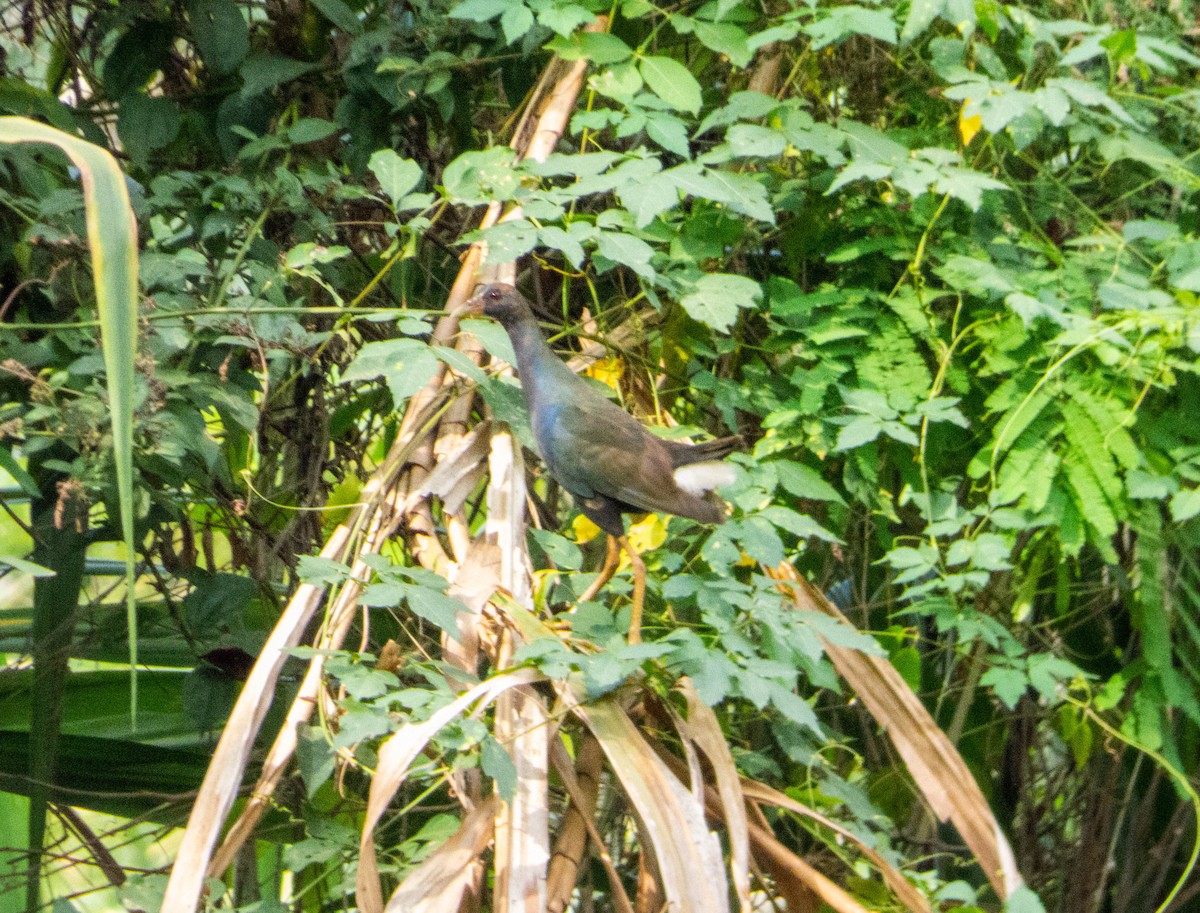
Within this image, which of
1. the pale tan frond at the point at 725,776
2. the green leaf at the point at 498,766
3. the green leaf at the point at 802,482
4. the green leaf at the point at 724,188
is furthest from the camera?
the green leaf at the point at 802,482

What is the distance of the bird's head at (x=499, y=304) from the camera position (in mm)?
1854

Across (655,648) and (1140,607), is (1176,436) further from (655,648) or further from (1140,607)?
(655,648)

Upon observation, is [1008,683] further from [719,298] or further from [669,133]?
[669,133]

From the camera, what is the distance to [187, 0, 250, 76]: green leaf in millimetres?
2014

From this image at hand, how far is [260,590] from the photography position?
2.24 m

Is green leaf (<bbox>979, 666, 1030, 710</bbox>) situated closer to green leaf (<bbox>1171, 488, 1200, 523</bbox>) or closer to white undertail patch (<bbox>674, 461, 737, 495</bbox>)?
green leaf (<bbox>1171, 488, 1200, 523</bbox>)

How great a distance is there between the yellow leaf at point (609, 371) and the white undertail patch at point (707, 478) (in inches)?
15.0

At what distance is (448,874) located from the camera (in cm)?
139

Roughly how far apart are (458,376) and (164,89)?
966 millimetres

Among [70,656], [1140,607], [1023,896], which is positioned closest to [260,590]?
[70,656]

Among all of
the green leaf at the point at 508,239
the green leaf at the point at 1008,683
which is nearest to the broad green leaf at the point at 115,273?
the green leaf at the point at 508,239

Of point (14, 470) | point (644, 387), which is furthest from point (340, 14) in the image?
point (14, 470)

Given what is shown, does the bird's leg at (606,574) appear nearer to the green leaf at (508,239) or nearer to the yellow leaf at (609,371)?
the yellow leaf at (609,371)

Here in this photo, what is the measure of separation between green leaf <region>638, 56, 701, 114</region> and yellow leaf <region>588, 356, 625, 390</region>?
48 cm
